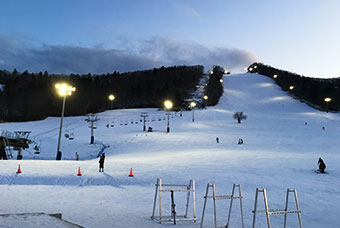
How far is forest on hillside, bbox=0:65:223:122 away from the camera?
87.6m

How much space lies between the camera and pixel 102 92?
114500 mm

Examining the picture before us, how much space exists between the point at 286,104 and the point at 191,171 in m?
77.1

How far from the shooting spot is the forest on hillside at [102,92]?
87.6m

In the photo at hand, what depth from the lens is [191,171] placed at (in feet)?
63.8

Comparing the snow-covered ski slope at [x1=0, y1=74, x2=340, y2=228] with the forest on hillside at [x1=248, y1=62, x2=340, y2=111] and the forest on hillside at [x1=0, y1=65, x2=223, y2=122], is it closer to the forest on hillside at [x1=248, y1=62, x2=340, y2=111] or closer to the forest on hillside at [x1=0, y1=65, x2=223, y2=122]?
the forest on hillside at [x1=0, y1=65, x2=223, y2=122]

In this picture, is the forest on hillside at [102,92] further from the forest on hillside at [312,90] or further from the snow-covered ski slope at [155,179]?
the snow-covered ski slope at [155,179]

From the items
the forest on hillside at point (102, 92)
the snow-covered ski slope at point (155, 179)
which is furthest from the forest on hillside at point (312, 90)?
the snow-covered ski slope at point (155, 179)

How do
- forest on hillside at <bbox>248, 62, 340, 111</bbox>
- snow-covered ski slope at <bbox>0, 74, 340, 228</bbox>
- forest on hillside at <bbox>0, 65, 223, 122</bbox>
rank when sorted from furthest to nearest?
forest on hillside at <bbox>0, 65, 223, 122</bbox> → forest on hillside at <bbox>248, 62, 340, 111</bbox> → snow-covered ski slope at <bbox>0, 74, 340, 228</bbox>

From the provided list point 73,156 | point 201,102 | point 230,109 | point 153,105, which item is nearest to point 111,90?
point 153,105

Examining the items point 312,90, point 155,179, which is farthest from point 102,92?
point 155,179

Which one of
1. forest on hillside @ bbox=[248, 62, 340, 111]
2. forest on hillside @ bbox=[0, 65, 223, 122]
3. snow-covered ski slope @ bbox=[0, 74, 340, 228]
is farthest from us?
forest on hillside @ bbox=[0, 65, 223, 122]

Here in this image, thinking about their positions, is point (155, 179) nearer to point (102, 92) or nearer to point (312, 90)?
point (312, 90)

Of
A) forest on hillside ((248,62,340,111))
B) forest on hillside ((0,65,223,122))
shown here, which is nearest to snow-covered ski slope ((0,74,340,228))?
forest on hillside ((0,65,223,122))

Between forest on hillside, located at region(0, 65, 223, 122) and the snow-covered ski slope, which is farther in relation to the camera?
forest on hillside, located at region(0, 65, 223, 122)
